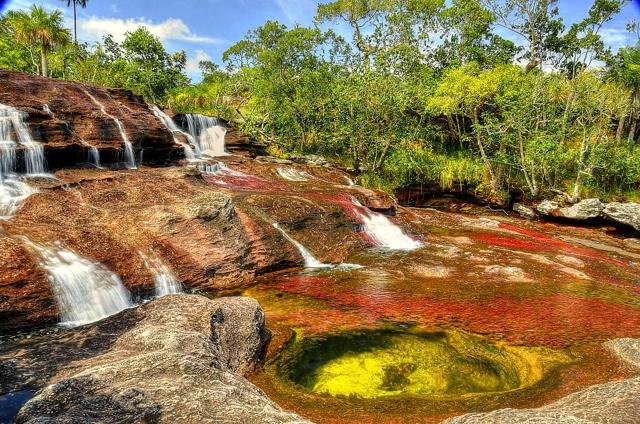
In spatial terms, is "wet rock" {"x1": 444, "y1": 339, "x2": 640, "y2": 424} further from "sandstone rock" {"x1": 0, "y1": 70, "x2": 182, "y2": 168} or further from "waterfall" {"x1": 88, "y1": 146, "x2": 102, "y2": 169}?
"waterfall" {"x1": 88, "y1": 146, "x2": 102, "y2": 169}

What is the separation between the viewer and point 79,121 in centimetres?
1722

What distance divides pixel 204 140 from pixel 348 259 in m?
19.4

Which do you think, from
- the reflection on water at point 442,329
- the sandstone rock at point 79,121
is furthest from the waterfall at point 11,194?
the reflection on water at point 442,329

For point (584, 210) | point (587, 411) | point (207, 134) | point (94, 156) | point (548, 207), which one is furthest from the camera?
point (207, 134)

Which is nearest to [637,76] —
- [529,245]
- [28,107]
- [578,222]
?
[578,222]

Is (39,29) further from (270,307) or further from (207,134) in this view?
(270,307)

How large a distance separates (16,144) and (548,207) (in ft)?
86.9

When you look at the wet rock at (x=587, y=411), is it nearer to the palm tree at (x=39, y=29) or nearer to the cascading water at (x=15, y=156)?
the cascading water at (x=15, y=156)

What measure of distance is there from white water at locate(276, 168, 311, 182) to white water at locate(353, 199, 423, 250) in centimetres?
698

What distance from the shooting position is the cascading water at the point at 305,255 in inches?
515

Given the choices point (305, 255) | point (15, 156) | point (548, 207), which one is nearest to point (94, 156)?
point (15, 156)

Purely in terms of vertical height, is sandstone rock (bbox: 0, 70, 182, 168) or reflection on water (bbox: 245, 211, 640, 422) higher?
sandstone rock (bbox: 0, 70, 182, 168)

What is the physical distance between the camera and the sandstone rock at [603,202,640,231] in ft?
68.0

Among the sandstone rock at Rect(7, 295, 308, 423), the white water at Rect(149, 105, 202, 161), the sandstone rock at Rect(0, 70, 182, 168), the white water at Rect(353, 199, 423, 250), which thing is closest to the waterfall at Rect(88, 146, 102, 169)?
the sandstone rock at Rect(0, 70, 182, 168)
